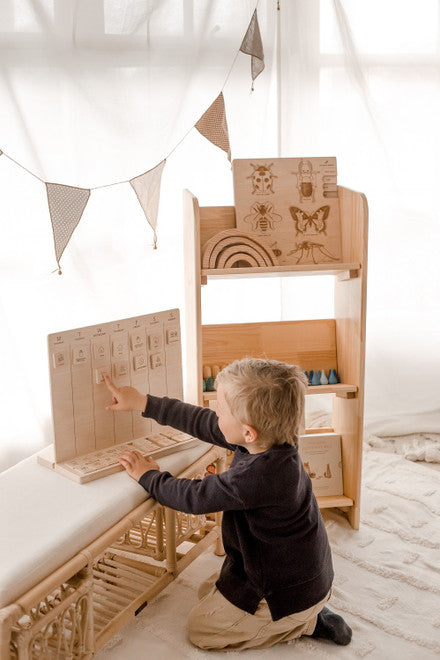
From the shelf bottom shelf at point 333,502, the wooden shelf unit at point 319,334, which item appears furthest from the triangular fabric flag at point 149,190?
the shelf bottom shelf at point 333,502

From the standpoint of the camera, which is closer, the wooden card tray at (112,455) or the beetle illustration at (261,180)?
the wooden card tray at (112,455)

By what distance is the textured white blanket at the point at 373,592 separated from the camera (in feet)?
5.43

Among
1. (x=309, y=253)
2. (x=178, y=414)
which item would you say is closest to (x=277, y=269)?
(x=309, y=253)

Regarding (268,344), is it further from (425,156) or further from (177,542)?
(425,156)

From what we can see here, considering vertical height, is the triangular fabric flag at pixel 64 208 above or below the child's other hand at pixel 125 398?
above

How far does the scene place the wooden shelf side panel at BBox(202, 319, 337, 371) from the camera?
7.13ft

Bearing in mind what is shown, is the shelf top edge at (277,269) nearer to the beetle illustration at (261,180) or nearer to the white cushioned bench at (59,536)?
the beetle illustration at (261,180)

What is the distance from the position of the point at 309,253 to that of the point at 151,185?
642 millimetres

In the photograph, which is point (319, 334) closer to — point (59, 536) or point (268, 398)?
point (268, 398)

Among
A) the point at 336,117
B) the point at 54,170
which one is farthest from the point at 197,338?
the point at 336,117

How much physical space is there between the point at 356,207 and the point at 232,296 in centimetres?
89

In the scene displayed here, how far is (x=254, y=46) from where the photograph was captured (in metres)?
2.52

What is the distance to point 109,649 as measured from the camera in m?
1.66

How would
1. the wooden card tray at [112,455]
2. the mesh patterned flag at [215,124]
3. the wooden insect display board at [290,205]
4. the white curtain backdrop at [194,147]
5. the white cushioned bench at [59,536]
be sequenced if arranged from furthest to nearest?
the mesh patterned flag at [215,124], the white curtain backdrop at [194,147], the wooden insect display board at [290,205], the wooden card tray at [112,455], the white cushioned bench at [59,536]
